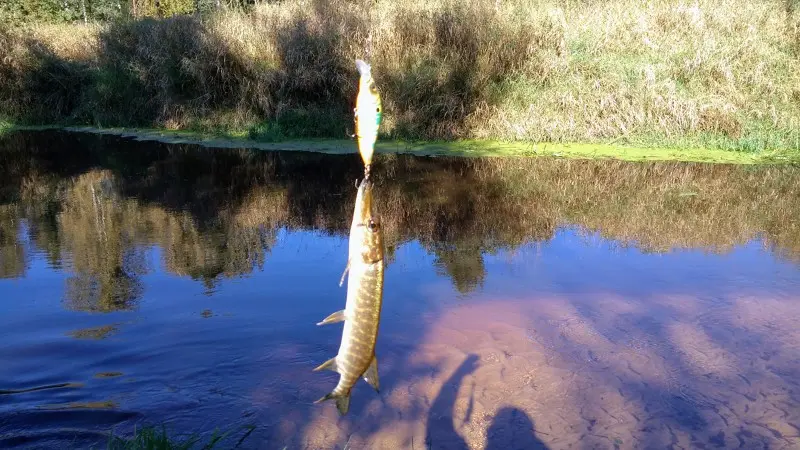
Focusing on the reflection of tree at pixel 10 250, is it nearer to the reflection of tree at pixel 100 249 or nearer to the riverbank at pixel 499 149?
the reflection of tree at pixel 100 249

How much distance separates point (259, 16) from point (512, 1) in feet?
20.6

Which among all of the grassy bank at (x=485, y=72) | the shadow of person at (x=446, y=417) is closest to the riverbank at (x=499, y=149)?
the grassy bank at (x=485, y=72)

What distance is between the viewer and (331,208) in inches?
395

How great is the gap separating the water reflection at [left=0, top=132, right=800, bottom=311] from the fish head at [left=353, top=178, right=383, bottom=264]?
14.5ft

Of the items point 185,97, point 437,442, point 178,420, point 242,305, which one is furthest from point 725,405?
point 185,97

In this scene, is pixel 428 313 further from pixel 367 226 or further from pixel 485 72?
pixel 485 72

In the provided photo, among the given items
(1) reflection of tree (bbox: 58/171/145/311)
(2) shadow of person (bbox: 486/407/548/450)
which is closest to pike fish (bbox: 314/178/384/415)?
(2) shadow of person (bbox: 486/407/548/450)

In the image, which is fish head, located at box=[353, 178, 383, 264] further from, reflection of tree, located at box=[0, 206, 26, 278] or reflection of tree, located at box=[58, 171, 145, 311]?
reflection of tree, located at box=[0, 206, 26, 278]

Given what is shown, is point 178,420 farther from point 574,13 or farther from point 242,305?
point 574,13

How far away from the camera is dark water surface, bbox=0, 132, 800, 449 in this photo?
177 inches

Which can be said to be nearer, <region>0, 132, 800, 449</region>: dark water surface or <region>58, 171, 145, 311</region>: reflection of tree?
<region>0, 132, 800, 449</region>: dark water surface

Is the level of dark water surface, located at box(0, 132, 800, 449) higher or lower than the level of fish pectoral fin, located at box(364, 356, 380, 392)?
lower

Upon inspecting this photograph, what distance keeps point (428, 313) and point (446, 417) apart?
170cm

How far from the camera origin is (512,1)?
57.0ft
